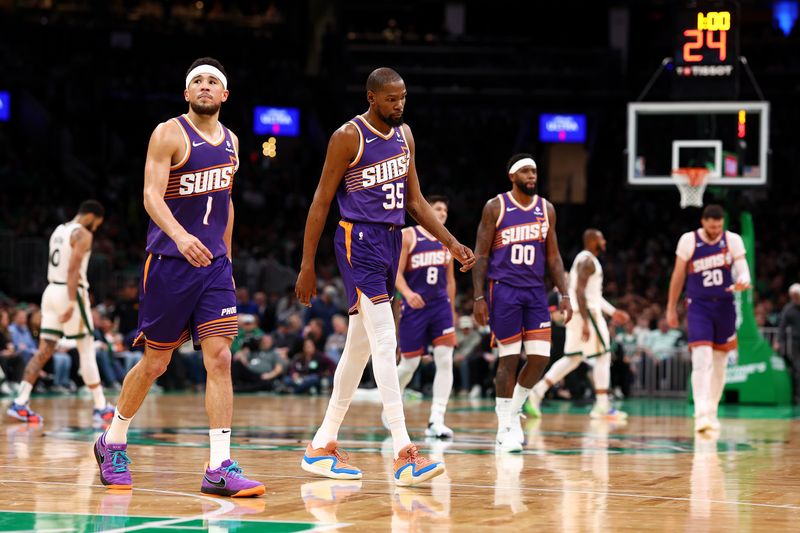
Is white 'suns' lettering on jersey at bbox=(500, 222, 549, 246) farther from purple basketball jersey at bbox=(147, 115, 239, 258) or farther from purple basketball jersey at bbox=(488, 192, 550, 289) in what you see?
purple basketball jersey at bbox=(147, 115, 239, 258)

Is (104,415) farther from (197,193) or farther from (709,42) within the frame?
(709,42)

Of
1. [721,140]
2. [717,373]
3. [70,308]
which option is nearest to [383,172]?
[70,308]

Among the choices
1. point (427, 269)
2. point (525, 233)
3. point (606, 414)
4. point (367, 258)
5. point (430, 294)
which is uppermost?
point (525, 233)

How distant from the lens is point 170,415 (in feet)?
46.6

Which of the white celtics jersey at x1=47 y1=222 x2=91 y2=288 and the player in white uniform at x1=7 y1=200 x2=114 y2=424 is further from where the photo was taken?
the white celtics jersey at x1=47 y1=222 x2=91 y2=288

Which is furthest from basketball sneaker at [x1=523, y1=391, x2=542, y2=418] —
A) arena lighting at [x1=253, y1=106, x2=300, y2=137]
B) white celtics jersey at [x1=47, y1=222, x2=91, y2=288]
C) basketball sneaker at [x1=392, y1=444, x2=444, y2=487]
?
arena lighting at [x1=253, y1=106, x2=300, y2=137]

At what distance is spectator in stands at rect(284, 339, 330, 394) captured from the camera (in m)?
20.7

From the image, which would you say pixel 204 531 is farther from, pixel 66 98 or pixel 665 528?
pixel 66 98

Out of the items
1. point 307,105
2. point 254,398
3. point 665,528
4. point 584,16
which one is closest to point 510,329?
point 665,528

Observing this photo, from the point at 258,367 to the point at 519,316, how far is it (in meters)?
11.0

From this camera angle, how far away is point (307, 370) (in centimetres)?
2105

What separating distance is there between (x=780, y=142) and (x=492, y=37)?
29.3 ft

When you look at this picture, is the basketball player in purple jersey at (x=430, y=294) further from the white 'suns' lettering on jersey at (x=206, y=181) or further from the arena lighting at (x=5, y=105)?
the arena lighting at (x=5, y=105)

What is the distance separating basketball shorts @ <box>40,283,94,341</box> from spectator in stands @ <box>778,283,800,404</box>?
38.5 ft
